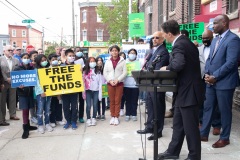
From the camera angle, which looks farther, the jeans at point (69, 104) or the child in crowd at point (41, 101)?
the jeans at point (69, 104)

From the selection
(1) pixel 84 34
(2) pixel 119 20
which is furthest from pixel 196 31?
(1) pixel 84 34

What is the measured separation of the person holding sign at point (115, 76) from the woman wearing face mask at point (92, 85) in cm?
25

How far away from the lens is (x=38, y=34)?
9425 cm

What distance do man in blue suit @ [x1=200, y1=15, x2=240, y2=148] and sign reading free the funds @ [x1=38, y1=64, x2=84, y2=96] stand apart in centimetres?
298

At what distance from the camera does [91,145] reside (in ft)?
17.8

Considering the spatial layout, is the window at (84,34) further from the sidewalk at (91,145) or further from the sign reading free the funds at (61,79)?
the sign reading free the funds at (61,79)

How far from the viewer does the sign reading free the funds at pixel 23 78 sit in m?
6.03

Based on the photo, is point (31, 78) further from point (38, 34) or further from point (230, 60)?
point (38, 34)

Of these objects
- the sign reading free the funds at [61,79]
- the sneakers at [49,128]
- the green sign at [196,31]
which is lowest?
the sneakers at [49,128]

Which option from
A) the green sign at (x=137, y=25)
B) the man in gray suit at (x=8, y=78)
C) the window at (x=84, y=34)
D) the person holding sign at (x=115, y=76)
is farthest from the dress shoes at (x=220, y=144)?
the window at (x=84, y=34)

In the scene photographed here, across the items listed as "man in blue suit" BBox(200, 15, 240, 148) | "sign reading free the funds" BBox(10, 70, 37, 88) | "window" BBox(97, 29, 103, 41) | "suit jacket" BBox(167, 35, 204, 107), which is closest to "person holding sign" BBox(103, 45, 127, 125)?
"sign reading free the funds" BBox(10, 70, 37, 88)

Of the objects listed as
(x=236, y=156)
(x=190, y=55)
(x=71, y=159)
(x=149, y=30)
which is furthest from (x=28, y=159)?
(x=149, y=30)

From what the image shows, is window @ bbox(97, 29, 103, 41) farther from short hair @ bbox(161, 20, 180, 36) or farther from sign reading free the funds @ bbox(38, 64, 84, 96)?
short hair @ bbox(161, 20, 180, 36)

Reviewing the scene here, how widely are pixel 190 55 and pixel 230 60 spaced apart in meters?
1.14
